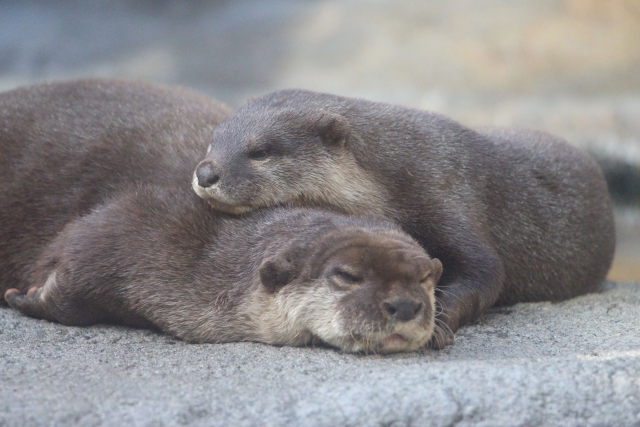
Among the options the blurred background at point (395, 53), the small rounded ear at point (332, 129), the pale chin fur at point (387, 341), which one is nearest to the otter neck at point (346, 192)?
the small rounded ear at point (332, 129)

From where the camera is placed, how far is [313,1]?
14203 millimetres

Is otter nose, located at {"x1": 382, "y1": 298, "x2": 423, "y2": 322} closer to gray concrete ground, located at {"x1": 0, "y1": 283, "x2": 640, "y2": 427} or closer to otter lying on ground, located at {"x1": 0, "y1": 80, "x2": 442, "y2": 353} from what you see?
otter lying on ground, located at {"x1": 0, "y1": 80, "x2": 442, "y2": 353}

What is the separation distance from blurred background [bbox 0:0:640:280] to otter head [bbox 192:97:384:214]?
7137mm

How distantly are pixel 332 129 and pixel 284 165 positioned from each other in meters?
0.45

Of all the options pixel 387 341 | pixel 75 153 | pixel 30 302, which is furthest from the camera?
pixel 75 153

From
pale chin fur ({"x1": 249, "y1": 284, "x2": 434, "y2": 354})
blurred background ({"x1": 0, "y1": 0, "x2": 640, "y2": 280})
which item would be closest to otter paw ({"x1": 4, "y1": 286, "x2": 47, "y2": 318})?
pale chin fur ({"x1": 249, "y1": 284, "x2": 434, "y2": 354})

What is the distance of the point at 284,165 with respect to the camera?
5.78 metres

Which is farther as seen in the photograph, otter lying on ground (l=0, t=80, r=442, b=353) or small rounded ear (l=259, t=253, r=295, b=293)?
small rounded ear (l=259, t=253, r=295, b=293)

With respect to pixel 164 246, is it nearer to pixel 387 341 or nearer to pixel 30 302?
pixel 30 302

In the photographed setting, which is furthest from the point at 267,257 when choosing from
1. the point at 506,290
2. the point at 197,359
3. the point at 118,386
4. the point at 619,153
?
the point at 619,153

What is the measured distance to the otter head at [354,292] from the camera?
454cm

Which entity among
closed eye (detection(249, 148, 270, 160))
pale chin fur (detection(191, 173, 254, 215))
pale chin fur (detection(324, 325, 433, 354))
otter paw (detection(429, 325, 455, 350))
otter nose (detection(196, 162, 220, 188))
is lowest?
otter paw (detection(429, 325, 455, 350))

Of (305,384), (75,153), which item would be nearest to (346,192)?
(305,384)

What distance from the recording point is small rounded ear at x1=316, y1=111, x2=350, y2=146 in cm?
590
